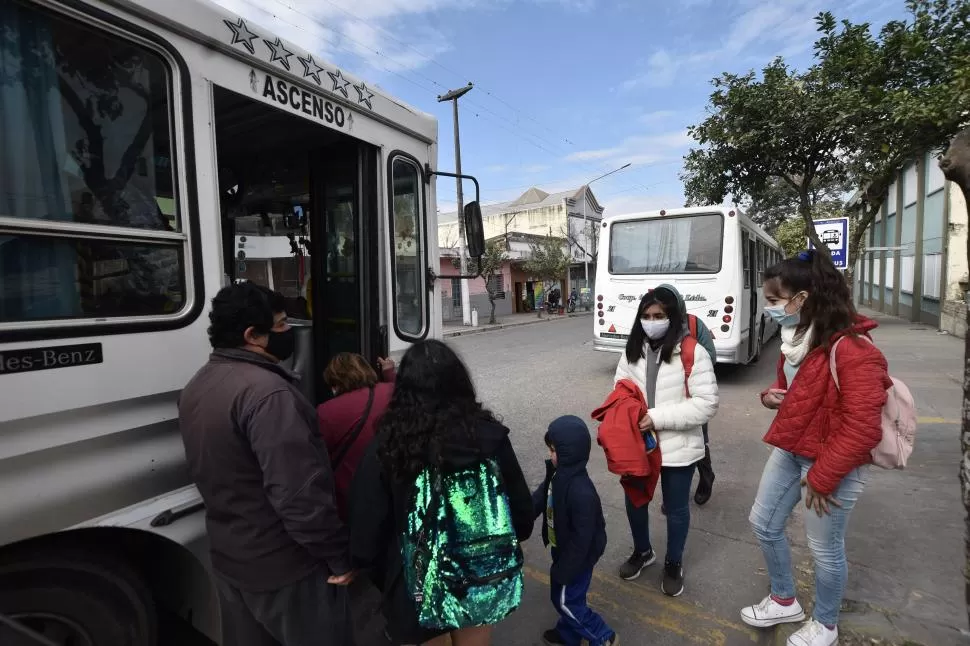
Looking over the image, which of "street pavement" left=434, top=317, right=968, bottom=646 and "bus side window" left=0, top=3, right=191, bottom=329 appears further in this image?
"street pavement" left=434, top=317, right=968, bottom=646

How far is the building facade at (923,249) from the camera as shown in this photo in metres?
13.7

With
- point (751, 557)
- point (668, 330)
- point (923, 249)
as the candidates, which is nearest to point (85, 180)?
point (668, 330)

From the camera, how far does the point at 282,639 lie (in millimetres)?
1875

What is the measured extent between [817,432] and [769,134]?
12741 mm

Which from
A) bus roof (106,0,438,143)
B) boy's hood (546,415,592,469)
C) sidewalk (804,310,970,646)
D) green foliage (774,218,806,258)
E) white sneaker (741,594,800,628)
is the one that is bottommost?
sidewalk (804,310,970,646)

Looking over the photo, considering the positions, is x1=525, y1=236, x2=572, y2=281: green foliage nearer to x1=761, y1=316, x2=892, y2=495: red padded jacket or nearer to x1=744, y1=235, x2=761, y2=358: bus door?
x1=744, y1=235, x2=761, y2=358: bus door

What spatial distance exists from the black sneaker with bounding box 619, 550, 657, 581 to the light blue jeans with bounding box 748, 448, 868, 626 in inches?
28.3

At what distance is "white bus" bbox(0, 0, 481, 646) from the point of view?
1584mm

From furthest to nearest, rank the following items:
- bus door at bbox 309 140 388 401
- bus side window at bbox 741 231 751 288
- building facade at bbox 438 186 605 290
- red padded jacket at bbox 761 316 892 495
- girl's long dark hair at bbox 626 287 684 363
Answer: building facade at bbox 438 186 605 290
bus side window at bbox 741 231 751 288
bus door at bbox 309 140 388 401
girl's long dark hair at bbox 626 287 684 363
red padded jacket at bbox 761 316 892 495

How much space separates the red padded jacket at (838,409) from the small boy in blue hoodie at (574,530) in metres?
0.92

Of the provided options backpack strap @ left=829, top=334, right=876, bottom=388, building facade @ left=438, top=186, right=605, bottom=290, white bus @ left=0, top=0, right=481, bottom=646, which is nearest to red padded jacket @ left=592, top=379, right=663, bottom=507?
backpack strap @ left=829, top=334, right=876, bottom=388

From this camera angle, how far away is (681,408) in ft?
9.16

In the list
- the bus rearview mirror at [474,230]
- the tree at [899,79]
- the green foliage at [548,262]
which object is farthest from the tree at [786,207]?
the bus rearview mirror at [474,230]

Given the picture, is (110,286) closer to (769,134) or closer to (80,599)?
(80,599)
